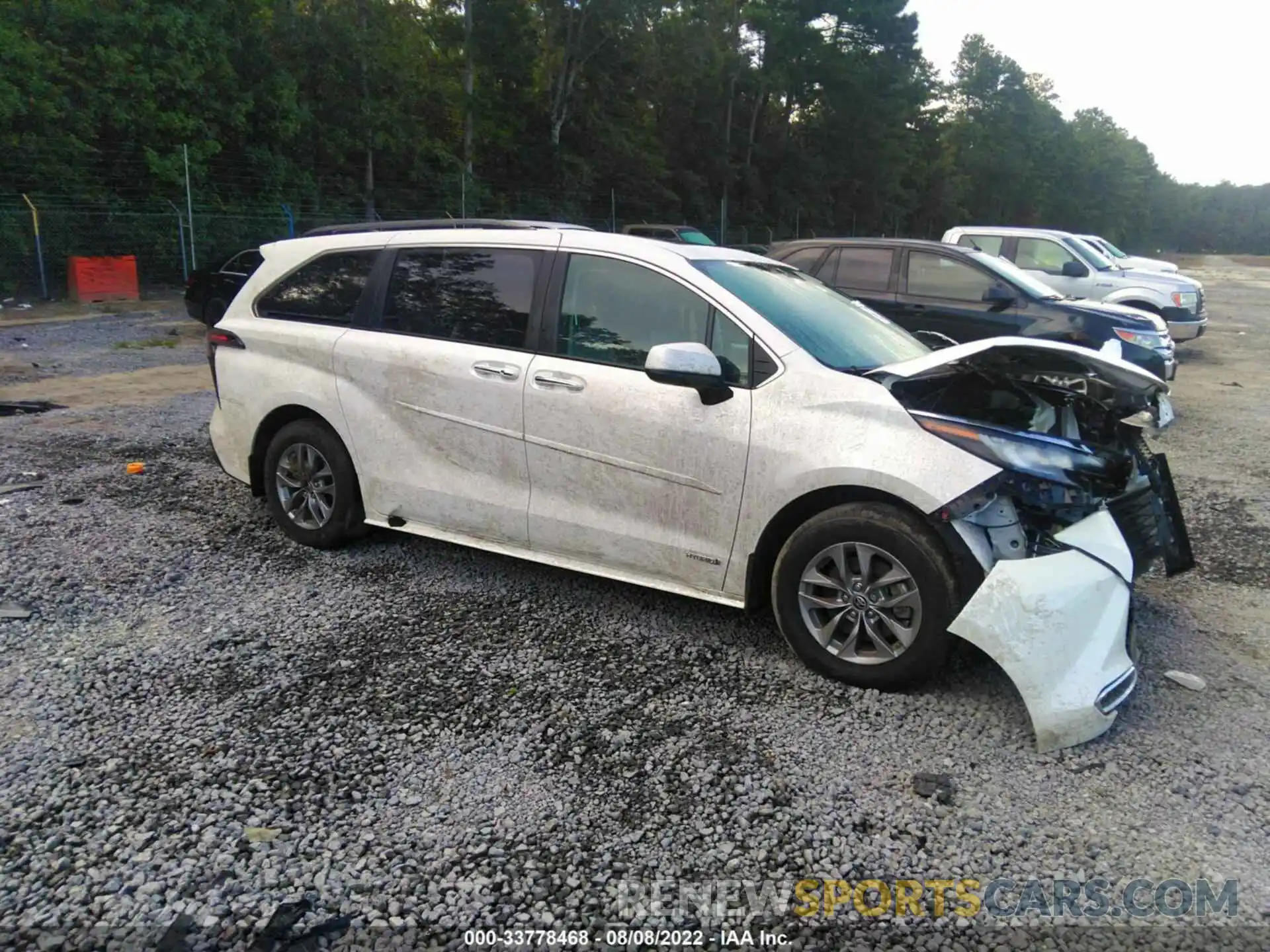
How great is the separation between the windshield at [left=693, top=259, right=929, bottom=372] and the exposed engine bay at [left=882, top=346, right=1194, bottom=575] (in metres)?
0.32

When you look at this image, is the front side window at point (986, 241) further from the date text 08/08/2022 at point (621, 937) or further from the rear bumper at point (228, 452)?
the date text 08/08/2022 at point (621, 937)

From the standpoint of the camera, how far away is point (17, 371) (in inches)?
419

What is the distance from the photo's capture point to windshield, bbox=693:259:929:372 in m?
3.90

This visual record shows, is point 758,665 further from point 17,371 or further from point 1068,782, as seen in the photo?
point 17,371

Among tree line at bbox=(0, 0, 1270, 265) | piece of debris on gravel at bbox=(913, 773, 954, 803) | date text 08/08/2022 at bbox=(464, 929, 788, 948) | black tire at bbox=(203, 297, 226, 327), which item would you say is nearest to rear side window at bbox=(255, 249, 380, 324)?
date text 08/08/2022 at bbox=(464, 929, 788, 948)

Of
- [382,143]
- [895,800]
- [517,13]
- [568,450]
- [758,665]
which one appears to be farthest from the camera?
[517,13]

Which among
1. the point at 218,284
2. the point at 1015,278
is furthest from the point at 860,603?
the point at 218,284

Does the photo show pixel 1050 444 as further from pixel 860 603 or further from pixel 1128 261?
pixel 1128 261

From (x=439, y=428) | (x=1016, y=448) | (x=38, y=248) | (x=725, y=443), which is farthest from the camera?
(x=38, y=248)

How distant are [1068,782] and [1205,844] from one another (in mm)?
419

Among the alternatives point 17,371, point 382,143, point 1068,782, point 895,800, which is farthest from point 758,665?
point 382,143

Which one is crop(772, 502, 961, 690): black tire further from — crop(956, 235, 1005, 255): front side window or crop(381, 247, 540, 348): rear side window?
crop(956, 235, 1005, 255): front side window

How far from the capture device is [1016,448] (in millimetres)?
3410

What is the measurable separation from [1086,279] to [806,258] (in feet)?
21.1
